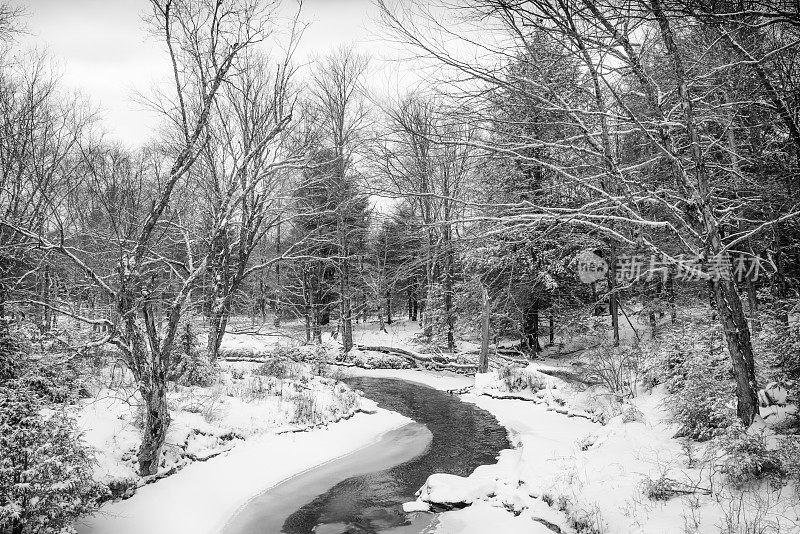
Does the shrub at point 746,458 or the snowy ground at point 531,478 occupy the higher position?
the shrub at point 746,458

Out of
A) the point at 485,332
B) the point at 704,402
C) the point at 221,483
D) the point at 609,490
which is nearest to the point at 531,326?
the point at 485,332

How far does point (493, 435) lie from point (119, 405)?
7.93 m

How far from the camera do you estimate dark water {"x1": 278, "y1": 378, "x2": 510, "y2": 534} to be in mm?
6902

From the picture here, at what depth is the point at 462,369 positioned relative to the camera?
65.9 ft

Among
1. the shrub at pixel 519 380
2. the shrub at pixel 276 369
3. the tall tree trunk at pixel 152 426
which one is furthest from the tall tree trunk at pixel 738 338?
the shrub at pixel 276 369

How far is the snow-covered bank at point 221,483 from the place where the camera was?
6.35 meters

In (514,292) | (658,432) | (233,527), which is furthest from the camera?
(514,292)

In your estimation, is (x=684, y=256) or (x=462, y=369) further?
(x=462, y=369)

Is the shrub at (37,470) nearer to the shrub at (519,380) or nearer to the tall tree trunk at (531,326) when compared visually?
the shrub at (519,380)

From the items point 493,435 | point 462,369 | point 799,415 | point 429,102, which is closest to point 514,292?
point 462,369

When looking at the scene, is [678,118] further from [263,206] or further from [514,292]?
[514,292]

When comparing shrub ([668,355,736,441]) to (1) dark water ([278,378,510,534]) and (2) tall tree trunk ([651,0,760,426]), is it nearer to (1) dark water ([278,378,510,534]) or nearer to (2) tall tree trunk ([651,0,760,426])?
(2) tall tree trunk ([651,0,760,426])

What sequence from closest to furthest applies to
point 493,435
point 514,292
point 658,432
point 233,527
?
1. point 233,527
2. point 658,432
3. point 493,435
4. point 514,292

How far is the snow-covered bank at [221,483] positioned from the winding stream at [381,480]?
0.25 m
